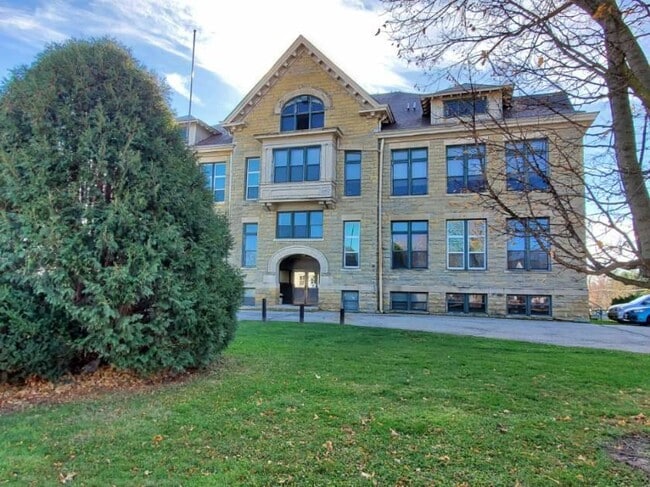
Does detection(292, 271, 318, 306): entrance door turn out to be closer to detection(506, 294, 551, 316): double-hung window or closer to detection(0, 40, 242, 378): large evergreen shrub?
detection(506, 294, 551, 316): double-hung window

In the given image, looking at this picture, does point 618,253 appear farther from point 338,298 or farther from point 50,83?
point 338,298

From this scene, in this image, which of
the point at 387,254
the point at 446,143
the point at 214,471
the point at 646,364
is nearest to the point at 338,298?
the point at 387,254

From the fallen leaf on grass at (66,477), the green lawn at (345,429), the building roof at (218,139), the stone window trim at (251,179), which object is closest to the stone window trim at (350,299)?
the stone window trim at (251,179)

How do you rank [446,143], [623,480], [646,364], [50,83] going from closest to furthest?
[623,480]
[50,83]
[646,364]
[446,143]

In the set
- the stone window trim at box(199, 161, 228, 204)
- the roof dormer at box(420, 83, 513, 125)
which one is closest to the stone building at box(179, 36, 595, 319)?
the stone window trim at box(199, 161, 228, 204)

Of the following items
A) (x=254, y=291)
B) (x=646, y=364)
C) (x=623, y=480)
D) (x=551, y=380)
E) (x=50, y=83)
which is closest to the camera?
(x=623, y=480)

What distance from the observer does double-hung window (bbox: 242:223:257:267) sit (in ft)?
70.2

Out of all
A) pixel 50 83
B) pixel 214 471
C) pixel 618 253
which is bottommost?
pixel 214 471

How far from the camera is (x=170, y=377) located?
5906 mm

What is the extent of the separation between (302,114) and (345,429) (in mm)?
18851

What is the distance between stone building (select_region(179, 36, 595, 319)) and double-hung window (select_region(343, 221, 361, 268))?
0.05 metres

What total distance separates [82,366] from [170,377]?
125 centimetres

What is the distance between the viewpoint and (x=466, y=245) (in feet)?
61.8

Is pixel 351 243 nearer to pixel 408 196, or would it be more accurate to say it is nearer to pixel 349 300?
pixel 349 300
